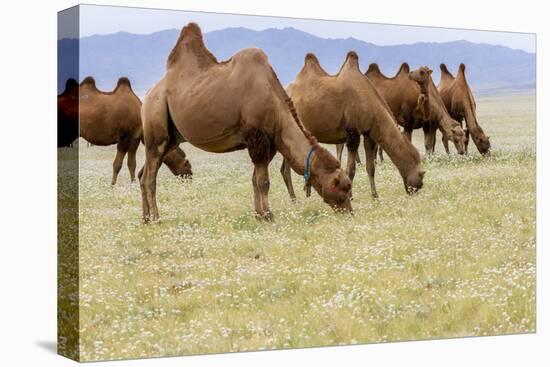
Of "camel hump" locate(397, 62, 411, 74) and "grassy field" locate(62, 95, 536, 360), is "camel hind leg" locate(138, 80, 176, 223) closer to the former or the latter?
"grassy field" locate(62, 95, 536, 360)

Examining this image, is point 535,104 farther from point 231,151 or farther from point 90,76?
point 90,76

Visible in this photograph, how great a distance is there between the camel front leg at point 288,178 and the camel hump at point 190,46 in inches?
65.8

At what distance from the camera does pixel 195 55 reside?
34.1ft

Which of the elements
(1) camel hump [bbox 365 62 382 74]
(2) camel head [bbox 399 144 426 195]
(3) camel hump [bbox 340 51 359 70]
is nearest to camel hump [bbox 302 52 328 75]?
(3) camel hump [bbox 340 51 359 70]

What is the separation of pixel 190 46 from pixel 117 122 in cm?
127

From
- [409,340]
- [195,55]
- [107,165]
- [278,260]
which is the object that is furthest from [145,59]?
Answer: [409,340]

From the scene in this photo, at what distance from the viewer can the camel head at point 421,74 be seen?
1181 centimetres

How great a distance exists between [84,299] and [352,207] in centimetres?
365

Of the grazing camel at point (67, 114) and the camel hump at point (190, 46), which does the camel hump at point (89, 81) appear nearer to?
the grazing camel at point (67, 114)

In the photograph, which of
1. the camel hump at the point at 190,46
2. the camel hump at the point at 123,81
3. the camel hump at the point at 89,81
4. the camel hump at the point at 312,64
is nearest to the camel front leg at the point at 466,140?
the camel hump at the point at 312,64

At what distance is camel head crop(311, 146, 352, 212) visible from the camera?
1114 cm

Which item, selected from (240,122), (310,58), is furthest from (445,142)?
(240,122)

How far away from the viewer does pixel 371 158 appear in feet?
39.7

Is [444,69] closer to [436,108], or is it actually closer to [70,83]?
[436,108]
